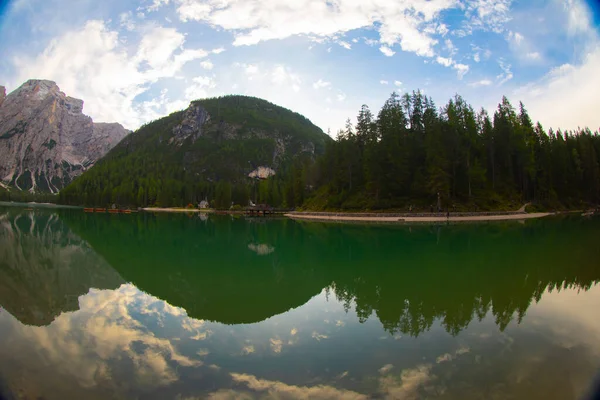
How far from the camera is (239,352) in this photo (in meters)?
8.52

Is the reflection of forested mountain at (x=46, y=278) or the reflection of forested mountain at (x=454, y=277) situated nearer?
the reflection of forested mountain at (x=454, y=277)

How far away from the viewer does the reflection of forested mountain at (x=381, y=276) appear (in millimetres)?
11586

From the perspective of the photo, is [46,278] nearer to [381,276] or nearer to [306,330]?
[306,330]

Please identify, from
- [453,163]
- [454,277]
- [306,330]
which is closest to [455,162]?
[453,163]

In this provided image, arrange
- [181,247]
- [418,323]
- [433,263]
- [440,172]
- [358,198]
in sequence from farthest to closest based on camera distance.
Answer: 1. [358,198]
2. [440,172]
3. [181,247]
4. [433,263]
5. [418,323]

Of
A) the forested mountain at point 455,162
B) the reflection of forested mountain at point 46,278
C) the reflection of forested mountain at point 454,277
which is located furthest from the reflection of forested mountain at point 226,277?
the forested mountain at point 455,162

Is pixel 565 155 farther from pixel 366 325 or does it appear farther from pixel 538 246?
pixel 366 325

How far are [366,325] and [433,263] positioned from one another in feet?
35.5

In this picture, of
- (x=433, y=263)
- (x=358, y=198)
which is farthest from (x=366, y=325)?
(x=358, y=198)

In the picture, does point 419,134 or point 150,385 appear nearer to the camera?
point 150,385

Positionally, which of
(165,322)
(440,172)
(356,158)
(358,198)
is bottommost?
(165,322)

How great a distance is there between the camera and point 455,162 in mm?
62500

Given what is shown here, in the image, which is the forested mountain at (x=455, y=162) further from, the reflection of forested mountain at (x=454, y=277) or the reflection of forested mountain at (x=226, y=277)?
the reflection of forested mountain at (x=226, y=277)

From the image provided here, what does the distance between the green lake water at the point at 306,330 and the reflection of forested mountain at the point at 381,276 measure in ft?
0.34
